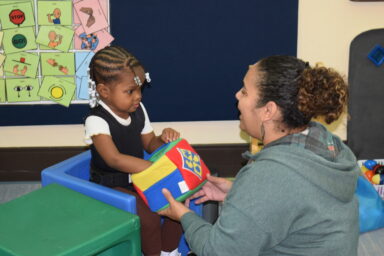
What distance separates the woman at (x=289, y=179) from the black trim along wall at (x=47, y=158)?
1.57 m

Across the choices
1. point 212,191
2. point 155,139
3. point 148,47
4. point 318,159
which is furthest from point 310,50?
point 318,159

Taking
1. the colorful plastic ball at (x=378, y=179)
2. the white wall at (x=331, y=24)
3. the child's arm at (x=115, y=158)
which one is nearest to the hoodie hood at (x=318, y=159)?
the child's arm at (x=115, y=158)

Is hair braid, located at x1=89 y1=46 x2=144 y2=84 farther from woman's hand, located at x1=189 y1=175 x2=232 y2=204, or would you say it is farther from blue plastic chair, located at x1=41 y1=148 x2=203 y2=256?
woman's hand, located at x1=189 y1=175 x2=232 y2=204

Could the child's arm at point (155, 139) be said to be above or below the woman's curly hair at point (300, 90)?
below

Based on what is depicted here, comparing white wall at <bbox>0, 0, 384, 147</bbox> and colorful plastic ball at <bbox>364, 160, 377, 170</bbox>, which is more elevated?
white wall at <bbox>0, 0, 384, 147</bbox>

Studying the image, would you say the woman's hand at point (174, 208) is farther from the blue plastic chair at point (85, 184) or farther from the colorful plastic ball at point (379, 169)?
the colorful plastic ball at point (379, 169)

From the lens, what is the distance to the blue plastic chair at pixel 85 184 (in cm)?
152

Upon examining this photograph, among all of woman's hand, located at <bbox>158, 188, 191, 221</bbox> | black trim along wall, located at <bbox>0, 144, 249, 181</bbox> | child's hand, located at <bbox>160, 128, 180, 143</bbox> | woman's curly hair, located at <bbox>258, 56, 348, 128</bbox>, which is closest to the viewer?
woman's curly hair, located at <bbox>258, 56, 348, 128</bbox>

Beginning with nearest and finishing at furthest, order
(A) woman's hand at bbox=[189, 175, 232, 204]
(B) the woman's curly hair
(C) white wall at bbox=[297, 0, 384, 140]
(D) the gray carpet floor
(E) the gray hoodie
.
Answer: (E) the gray hoodie < (B) the woman's curly hair < (A) woman's hand at bbox=[189, 175, 232, 204] < (D) the gray carpet floor < (C) white wall at bbox=[297, 0, 384, 140]

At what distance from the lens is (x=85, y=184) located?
1607 mm

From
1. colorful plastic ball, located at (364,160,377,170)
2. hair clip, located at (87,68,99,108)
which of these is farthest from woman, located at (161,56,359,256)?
colorful plastic ball, located at (364,160,377,170)

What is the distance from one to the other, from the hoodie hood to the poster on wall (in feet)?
5.50

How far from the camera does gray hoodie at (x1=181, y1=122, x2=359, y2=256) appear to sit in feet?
3.49

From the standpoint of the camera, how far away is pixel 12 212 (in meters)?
1.44
